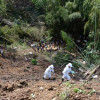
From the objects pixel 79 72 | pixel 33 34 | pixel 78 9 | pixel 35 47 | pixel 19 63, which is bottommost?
pixel 79 72

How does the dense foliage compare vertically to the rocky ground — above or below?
above

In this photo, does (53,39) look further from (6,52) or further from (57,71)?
(57,71)

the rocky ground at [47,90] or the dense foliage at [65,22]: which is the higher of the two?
the dense foliage at [65,22]

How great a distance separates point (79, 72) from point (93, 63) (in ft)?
2.81

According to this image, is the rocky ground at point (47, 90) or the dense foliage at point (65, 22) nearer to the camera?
the rocky ground at point (47, 90)

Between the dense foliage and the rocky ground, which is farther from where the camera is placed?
→ the dense foliage

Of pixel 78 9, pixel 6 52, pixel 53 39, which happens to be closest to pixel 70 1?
pixel 78 9

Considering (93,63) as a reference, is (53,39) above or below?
above

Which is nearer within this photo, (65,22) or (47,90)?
(47,90)

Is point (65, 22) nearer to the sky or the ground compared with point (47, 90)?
nearer to the sky

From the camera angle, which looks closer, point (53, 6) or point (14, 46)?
point (14, 46)

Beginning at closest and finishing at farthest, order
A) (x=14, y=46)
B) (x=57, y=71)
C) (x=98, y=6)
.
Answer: (x=57, y=71), (x=98, y=6), (x=14, y=46)

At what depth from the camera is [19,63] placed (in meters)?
9.05

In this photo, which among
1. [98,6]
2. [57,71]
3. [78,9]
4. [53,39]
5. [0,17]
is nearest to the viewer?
[57,71]
